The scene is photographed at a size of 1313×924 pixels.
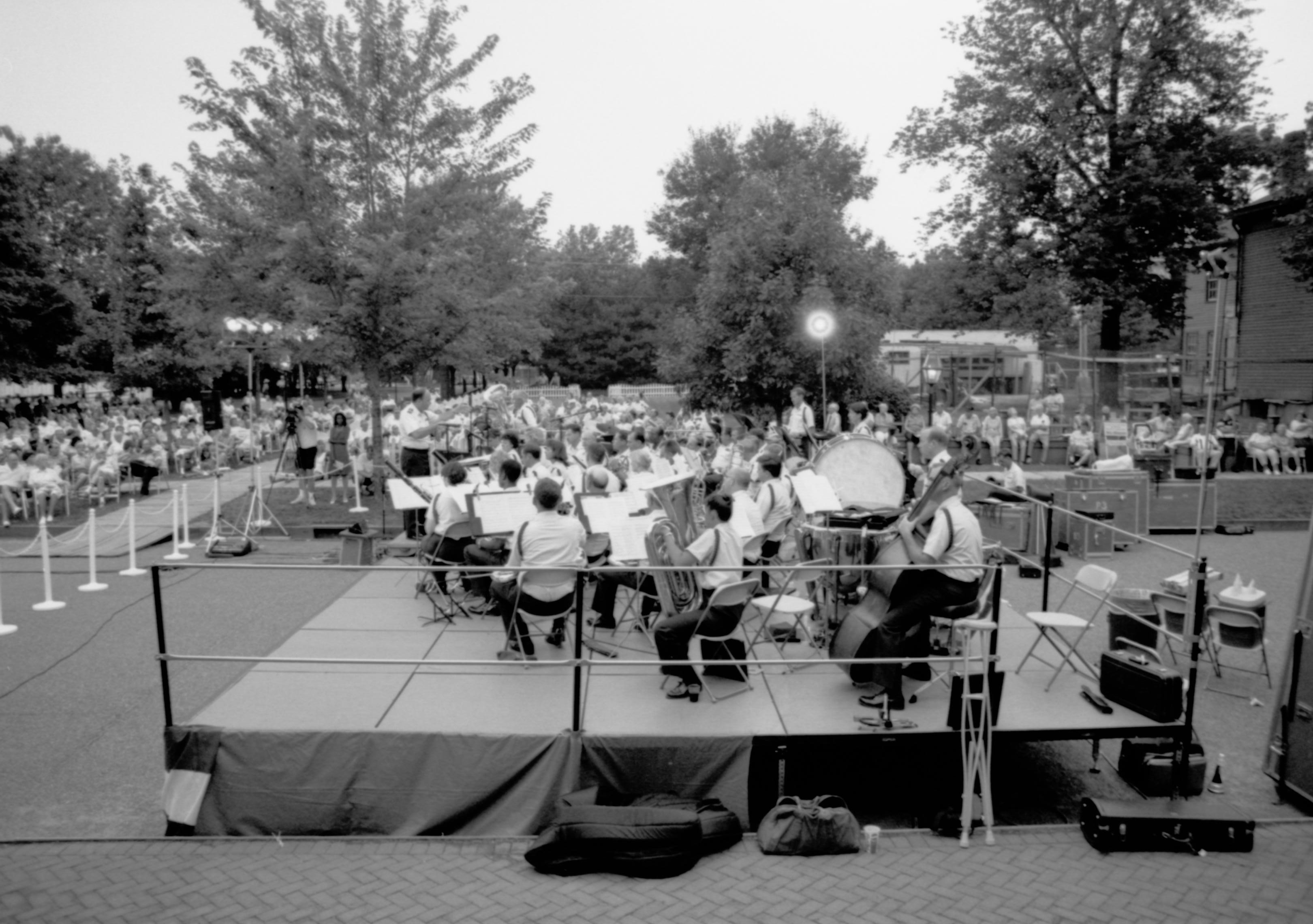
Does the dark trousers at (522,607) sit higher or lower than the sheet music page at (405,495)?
lower

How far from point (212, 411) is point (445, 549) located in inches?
1299

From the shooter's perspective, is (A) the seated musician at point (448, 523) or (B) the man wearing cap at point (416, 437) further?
(B) the man wearing cap at point (416, 437)

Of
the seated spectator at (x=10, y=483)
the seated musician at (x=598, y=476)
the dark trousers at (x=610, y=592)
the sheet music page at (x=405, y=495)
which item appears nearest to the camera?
the dark trousers at (x=610, y=592)

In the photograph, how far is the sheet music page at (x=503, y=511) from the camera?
31.0 ft

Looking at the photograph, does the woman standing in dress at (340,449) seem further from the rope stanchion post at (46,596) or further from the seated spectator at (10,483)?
the rope stanchion post at (46,596)

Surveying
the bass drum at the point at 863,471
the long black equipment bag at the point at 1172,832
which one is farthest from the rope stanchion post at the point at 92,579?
the long black equipment bag at the point at 1172,832

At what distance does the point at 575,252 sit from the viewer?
7881 cm

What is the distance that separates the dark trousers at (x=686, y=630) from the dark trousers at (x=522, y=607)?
96 centimetres

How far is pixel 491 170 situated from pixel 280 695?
45.4ft

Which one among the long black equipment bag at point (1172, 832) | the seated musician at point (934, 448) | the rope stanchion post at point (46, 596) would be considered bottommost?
the long black equipment bag at point (1172, 832)

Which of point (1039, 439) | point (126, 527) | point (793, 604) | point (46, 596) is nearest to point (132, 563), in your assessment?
point (46, 596)

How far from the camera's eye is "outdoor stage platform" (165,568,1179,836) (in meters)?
6.33

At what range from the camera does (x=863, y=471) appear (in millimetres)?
10125

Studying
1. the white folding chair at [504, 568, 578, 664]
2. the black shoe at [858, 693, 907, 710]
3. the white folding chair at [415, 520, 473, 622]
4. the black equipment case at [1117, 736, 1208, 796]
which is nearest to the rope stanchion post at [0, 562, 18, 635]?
the white folding chair at [415, 520, 473, 622]
